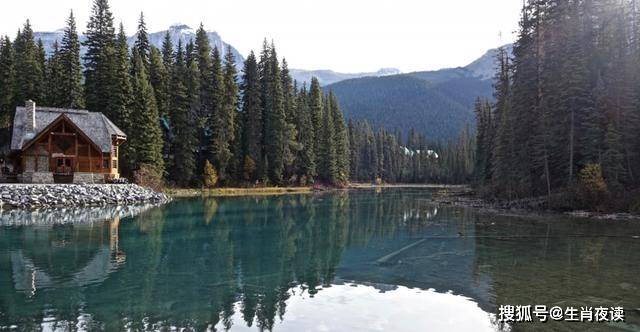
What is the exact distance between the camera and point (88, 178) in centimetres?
4828

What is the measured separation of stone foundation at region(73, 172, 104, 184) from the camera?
4775cm

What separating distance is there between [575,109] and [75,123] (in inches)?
1851

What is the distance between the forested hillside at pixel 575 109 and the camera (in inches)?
1597

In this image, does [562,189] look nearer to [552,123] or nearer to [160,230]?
[552,123]

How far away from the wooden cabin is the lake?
19.1m

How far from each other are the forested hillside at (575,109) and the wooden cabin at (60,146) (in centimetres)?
4078

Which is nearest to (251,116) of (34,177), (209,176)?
(209,176)

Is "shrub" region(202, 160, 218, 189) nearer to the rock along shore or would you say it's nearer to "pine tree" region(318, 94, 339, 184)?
the rock along shore

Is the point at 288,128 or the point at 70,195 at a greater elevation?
the point at 288,128

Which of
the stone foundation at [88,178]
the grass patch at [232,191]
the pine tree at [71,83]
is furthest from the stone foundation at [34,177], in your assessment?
the grass patch at [232,191]

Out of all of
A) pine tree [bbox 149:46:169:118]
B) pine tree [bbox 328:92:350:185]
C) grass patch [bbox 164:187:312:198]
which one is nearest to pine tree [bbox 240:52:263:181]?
grass patch [bbox 164:187:312:198]

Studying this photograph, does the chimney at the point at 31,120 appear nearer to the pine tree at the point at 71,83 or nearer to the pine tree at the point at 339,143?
the pine tree at the point at 71,83

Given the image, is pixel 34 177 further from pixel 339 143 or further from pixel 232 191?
pixel 339 143

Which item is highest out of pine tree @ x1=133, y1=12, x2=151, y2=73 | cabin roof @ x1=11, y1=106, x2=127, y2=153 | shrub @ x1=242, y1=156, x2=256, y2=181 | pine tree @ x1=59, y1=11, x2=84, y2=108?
pine tree @ x1=133, y1=12, x2=151, y2=73
